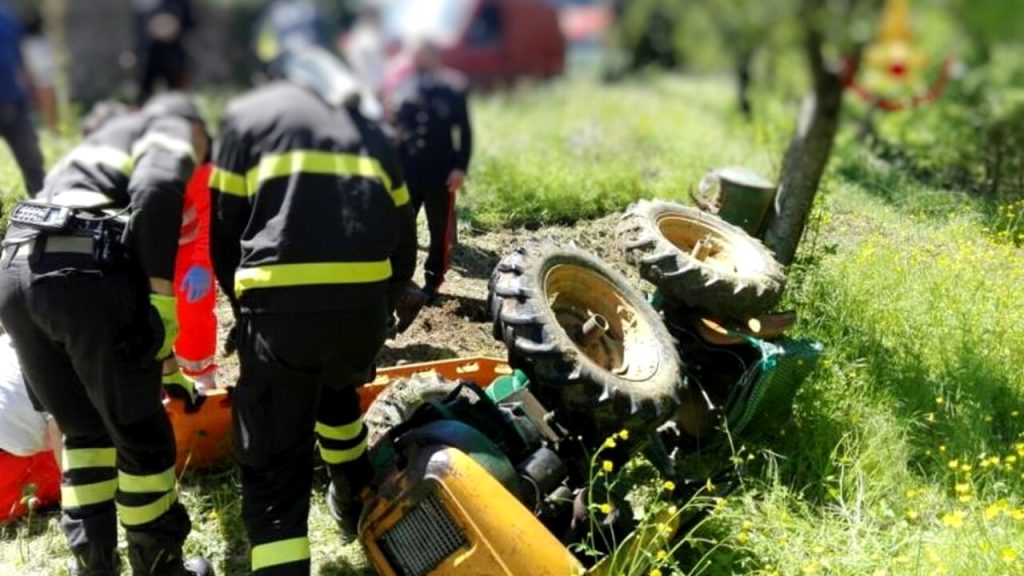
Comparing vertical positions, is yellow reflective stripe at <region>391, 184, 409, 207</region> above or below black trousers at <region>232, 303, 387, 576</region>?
above

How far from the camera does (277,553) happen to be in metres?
3.23

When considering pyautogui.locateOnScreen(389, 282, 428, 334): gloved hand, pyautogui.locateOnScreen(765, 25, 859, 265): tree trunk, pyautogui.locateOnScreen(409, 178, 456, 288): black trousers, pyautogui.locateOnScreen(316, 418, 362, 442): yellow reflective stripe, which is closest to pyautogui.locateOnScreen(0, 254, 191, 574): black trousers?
pyautogui.locateOnScreen(316, 418, 362, 442): yellow reflective stripe

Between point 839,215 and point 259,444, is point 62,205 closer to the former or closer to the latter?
point 259,444

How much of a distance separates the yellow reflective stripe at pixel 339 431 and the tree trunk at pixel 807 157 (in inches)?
96.0

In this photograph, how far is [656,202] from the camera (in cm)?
483

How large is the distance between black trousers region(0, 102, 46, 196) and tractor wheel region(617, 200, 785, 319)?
420cm

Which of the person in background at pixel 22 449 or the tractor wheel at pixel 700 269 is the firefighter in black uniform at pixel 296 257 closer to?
the person in background at pixel 22 449

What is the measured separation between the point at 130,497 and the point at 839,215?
4.18 m

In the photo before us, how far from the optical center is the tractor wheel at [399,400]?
12.7 feet

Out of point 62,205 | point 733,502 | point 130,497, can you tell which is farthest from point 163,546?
point 733,502

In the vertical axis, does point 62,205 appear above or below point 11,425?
above

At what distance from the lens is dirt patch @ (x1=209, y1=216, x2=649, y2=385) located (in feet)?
16.3

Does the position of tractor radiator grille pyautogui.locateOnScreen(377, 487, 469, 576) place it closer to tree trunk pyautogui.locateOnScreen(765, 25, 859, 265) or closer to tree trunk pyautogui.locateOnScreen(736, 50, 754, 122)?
tree trunk pyautogui.locateOnScreen(765, 25, 859, 265)

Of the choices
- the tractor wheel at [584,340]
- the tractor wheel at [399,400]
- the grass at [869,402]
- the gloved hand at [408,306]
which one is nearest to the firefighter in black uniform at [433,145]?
the grass at [869,402]
